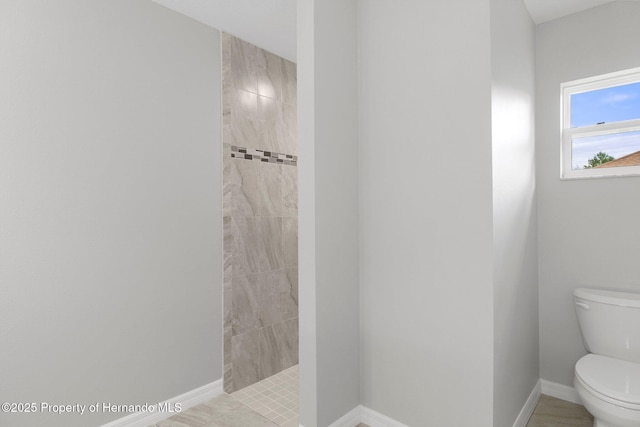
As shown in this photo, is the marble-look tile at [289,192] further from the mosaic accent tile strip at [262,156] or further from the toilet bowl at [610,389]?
the toilet bowl at [610,389]

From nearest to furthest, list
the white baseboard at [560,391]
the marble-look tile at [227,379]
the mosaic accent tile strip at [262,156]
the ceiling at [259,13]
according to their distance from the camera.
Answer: the ceiling at [259,13]
the white baseboard at [560,391]
the marble-look tile at [227,379]
the mosaic accent tile strip at [262,156]

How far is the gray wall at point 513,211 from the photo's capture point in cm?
161

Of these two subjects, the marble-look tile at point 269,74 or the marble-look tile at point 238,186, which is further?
the marble-look tile at point 269,74

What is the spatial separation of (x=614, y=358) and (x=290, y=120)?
2.67 meters

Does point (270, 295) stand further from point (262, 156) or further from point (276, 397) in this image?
point (262, 156)

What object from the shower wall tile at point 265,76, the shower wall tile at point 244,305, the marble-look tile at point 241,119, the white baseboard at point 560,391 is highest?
the shower wall tile at point 265,76

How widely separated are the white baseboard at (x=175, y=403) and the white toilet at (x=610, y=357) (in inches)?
85.6

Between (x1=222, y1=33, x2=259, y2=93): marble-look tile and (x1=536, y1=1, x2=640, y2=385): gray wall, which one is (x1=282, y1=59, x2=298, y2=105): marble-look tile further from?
(x1=536, y1=1, x2=640, y2=385): gray wall

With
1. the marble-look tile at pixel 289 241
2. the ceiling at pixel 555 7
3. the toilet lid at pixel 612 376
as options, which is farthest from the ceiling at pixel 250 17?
the toilet lid at pixel 612 376

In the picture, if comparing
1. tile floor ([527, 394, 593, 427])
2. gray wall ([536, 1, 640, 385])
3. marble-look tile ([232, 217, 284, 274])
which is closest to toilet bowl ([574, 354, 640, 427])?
tile floor ([527, 394, 593, 427])

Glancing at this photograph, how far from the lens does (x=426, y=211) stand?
69.0 inches

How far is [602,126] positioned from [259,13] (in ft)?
7.70

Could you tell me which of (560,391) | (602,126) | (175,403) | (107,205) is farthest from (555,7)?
(175,403)

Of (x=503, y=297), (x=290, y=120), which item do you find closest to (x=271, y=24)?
(x=290, y=120)
